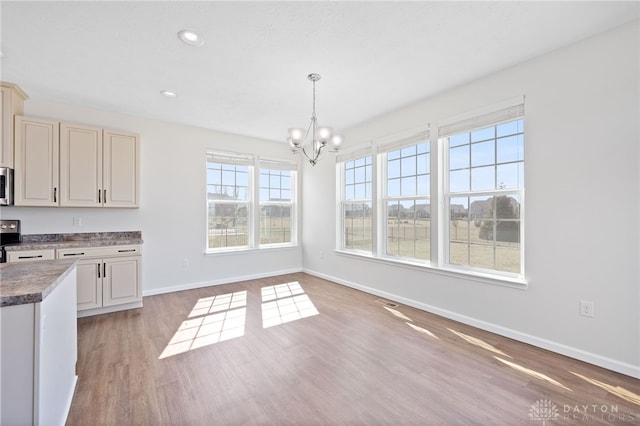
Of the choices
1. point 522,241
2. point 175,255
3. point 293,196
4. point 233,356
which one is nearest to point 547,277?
point 522,241

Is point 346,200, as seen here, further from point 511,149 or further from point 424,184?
point 511,149

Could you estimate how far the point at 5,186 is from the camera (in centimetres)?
312

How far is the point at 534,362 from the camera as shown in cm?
238

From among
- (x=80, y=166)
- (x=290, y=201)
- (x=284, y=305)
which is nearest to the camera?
(x=80, y=166)

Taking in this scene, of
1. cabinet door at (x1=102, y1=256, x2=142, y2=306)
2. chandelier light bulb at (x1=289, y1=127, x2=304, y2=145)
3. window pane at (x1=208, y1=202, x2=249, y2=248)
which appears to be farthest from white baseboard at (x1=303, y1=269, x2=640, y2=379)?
cabinet door at (x1=102, y1=256, x2=142, y2=306)

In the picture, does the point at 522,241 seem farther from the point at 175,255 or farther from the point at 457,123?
the point at 175,255

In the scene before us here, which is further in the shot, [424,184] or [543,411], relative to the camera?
[424,184]

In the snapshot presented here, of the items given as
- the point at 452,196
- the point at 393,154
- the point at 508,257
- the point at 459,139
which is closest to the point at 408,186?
the point at 393,154

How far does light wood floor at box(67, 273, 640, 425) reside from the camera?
5.87ft

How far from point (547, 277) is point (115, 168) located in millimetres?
5183

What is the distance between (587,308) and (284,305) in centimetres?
316

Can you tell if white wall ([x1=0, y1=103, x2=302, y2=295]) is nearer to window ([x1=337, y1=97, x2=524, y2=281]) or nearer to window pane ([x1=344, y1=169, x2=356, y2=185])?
window pane ([x1=344, y1=169, x2=356, y2=185])

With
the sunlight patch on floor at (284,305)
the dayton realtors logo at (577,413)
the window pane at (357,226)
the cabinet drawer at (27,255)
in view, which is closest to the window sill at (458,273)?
the window pane at (357,226)

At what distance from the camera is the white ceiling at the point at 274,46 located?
2043 millimetres
